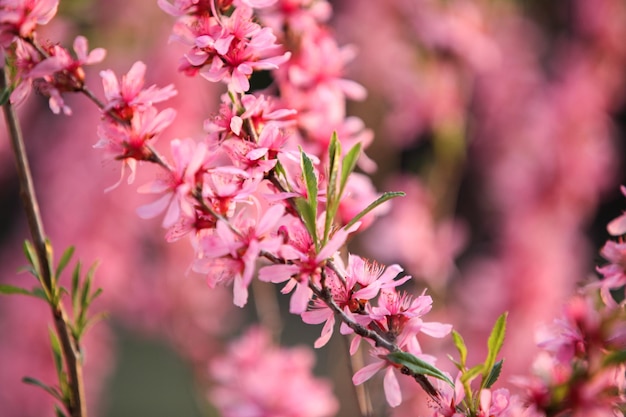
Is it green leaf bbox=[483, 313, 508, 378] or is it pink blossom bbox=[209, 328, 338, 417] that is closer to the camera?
green leaf bbox=[483, 313, 508, 378]

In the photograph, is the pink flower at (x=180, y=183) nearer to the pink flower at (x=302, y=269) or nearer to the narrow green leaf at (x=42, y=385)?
Answer: the pink flower at (x=302, y=269)

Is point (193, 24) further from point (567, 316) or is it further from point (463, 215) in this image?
point (463, 215)

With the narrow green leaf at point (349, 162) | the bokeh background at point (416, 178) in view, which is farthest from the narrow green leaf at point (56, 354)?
the bokeh background at point (416, 178)

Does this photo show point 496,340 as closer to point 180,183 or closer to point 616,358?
point 616,358

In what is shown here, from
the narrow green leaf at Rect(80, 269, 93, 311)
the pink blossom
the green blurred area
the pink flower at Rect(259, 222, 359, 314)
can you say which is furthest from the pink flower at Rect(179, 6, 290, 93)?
the green blurred area

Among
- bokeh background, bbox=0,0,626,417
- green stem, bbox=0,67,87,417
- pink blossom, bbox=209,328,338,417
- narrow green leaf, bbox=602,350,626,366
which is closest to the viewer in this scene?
narrow green leaf, bbox=602,350,626,366

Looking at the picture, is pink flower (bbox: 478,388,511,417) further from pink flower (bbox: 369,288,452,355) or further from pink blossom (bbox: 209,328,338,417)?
pink blossom (bbox: 209,328,338,417)
